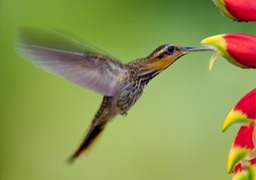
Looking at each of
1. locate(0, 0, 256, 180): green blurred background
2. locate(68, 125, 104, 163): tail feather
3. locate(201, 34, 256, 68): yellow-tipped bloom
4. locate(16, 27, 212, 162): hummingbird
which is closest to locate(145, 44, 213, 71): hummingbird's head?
locate(16, 27, 212, 162): hummingbird

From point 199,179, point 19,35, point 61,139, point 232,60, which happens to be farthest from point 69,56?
point 61,139

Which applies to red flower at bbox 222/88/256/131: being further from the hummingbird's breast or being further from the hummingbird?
the hummingbird's breast

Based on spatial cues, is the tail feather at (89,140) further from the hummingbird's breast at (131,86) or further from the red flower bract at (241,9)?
the red flower bract at (241,9)

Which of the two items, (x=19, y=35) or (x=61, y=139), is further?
(x=61, y=139)

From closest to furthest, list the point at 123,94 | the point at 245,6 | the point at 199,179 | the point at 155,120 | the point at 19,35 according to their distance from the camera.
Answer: the point at 245,6, the point at 19,35, the point at 123,94, the point at 199,179, the point at 155,120

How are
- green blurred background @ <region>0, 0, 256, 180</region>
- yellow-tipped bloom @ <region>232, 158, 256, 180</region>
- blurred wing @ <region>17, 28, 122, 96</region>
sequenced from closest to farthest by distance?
yellow-tipped bloom @ <region>232, 158, 256, 180</region> → blurred wing @ <region>17, 28, 122, 96</region> → green blurred background @ <region>0, 0, 256, 180</region>

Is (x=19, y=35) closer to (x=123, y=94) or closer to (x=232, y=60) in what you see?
(x=123, y=94)

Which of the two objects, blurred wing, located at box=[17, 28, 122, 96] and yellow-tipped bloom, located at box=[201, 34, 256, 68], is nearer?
yellow-tipped bloom, located at box=[201, 34, 256, 68]

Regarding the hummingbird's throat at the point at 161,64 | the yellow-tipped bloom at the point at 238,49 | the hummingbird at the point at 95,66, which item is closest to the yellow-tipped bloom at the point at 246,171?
the yellow-tipped bloom at the point at 238,49
